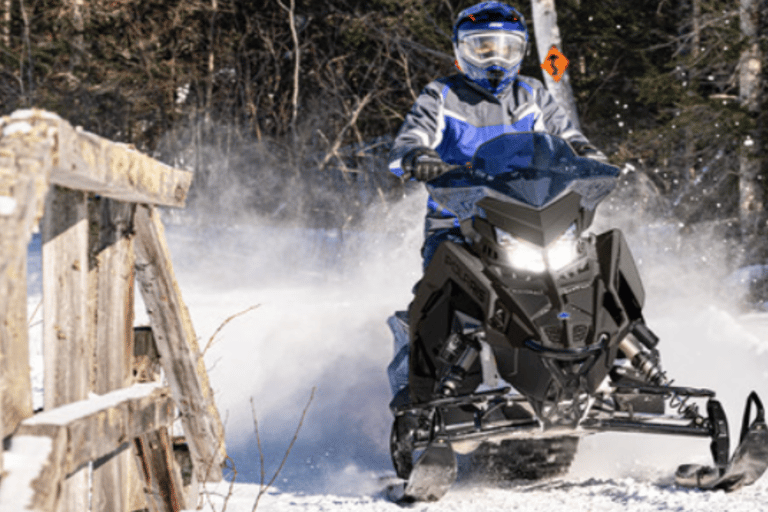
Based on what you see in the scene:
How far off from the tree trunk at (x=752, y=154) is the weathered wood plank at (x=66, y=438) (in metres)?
10.3

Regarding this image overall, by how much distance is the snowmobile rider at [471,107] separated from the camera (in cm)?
468

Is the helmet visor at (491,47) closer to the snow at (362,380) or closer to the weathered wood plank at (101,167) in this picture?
the weathered wood plank at (101,167)

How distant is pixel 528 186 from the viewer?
153 inches

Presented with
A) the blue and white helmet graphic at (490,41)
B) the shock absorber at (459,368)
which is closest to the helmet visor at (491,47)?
the blue and white helmet graphic at (490,41)

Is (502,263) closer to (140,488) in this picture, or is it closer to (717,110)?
(140,488)

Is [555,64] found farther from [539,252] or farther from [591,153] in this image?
Result: [539,252]

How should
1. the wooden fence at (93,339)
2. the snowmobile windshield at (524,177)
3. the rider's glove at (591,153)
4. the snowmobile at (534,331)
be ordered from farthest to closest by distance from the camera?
the rider's glove at (591,153) < the snowmobile windshield at (524,177) < the snowmobile at (534,331) < the wooden fence at (93,339)

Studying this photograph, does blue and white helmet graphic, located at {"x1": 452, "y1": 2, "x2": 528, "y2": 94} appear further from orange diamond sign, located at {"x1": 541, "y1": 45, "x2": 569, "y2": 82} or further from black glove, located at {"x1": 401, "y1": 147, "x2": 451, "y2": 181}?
orange diamond sign, located at {"x1": 541, "y1": 45, "x2": 569, "y2": 82}

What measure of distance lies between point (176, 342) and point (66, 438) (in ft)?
4.39

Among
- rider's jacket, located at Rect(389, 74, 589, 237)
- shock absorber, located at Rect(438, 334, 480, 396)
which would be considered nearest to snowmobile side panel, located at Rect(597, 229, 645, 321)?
shock absorber, located at Rect(438, 334, 480, 396)

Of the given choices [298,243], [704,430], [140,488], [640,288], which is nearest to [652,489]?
[704,430]

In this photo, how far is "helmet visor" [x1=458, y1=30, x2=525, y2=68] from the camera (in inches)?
184

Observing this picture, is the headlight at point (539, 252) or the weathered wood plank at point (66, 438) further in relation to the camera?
the headlight at point (539, 252)

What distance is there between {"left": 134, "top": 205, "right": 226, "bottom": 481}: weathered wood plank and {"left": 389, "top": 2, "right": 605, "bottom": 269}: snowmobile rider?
4.29 feet
